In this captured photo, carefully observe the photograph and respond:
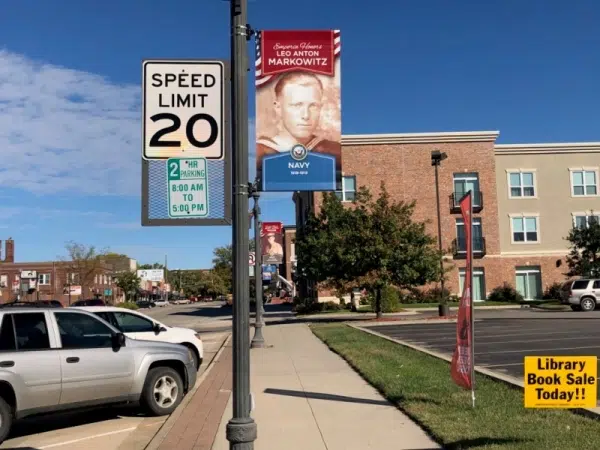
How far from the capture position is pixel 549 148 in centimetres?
4838

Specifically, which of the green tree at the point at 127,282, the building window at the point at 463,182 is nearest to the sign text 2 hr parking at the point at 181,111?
the building window at the point at 463,182

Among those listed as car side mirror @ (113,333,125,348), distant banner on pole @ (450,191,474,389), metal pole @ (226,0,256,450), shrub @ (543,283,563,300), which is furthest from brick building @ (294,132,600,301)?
metal pole @ (226,0,256,450)

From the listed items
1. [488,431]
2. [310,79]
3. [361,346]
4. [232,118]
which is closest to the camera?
[232,118]

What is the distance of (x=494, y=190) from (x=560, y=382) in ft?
140

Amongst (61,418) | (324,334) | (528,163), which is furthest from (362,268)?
(528,163)

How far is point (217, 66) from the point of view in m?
5.06

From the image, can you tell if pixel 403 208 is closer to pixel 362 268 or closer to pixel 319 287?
pixel 362 268

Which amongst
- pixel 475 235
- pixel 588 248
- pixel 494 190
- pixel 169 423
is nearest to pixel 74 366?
pixel 169 423

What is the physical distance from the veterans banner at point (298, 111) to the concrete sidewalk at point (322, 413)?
313 centimetres

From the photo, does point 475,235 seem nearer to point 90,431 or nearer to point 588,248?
point 588,248

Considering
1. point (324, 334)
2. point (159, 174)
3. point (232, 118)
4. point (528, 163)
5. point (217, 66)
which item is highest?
point (528, 163)

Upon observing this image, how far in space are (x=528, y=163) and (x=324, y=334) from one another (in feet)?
107

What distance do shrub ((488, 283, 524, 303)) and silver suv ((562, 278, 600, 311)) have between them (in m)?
11.9

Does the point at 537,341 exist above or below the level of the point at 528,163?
below
